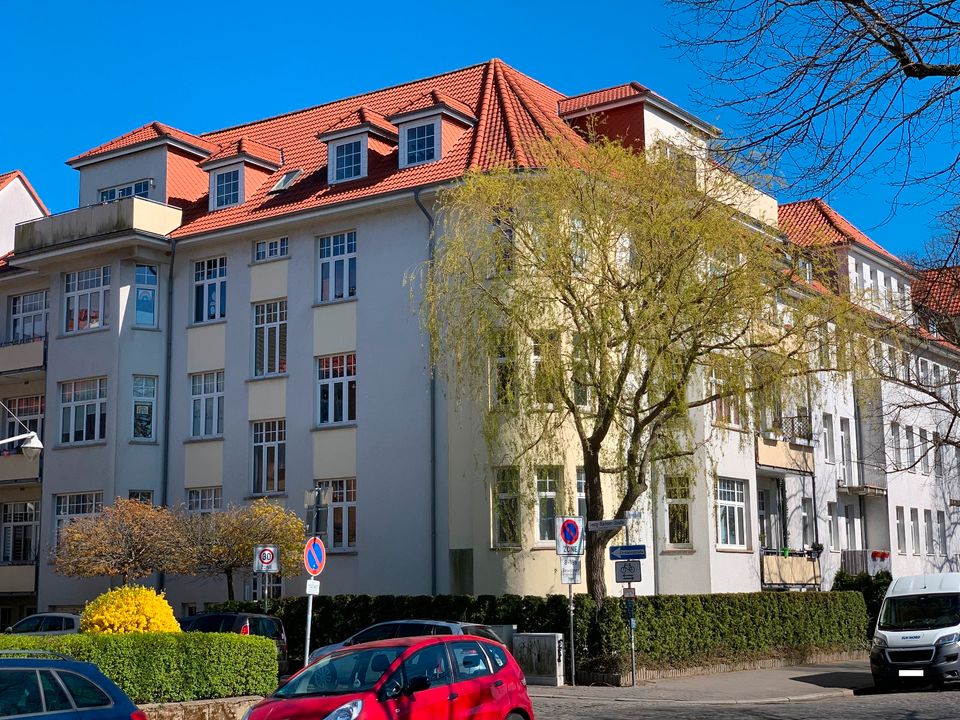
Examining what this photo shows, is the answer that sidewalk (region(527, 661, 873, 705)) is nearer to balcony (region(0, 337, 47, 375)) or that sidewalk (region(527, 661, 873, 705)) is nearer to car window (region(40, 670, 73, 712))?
car window (region(40, 670, 73, 712))

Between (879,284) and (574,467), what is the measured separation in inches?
966

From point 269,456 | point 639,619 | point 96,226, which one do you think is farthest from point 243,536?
point 96,226

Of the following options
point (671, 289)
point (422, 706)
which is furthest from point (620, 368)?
point (422, 706)

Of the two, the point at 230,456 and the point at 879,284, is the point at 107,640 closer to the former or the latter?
the point at 230,456

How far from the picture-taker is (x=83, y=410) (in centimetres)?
3575

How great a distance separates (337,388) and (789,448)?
48.7 feet

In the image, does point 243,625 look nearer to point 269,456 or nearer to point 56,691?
point 269,456

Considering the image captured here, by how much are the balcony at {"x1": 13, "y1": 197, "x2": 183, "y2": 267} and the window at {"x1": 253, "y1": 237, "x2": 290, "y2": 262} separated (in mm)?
3033

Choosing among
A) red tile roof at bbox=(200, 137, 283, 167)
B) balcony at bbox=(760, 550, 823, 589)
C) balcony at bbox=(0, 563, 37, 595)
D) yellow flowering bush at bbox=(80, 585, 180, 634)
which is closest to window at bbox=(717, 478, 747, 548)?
balcony at bbox=(760, 550, 823, 589)

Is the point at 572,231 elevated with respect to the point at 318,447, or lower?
elevated

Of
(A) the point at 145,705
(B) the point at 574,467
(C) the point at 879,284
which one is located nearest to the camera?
(A) the point at 145,705

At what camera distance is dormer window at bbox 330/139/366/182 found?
34.5m

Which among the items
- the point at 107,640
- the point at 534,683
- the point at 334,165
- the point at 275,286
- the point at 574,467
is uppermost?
the point at 334,165

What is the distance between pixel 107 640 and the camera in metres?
16.5
